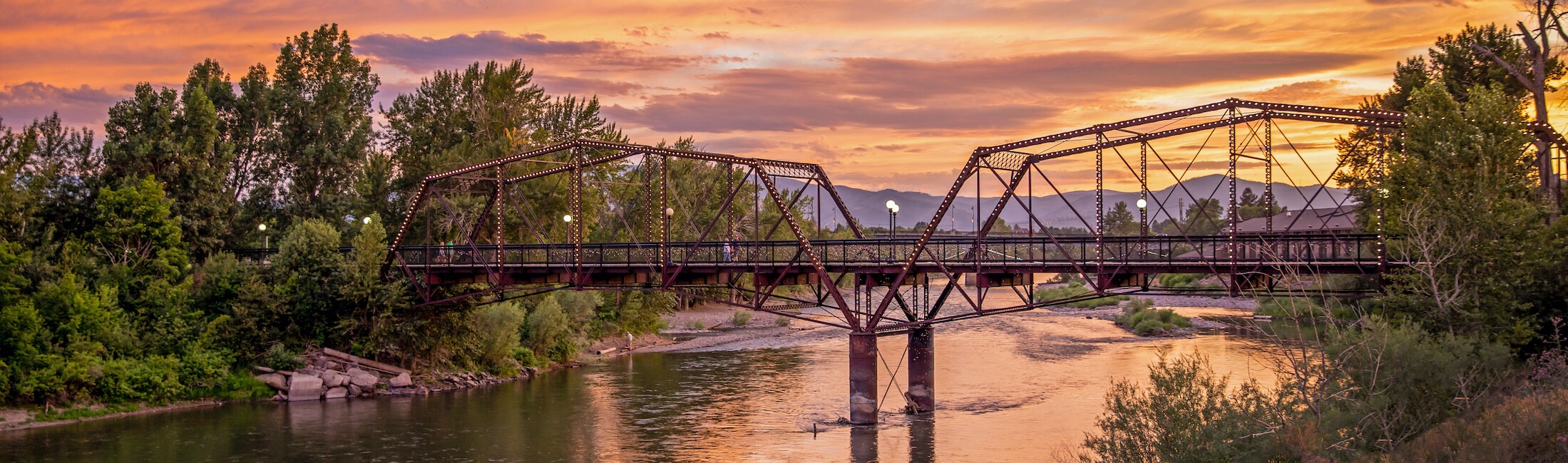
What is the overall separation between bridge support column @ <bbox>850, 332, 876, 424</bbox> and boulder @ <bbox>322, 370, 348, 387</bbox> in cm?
2742

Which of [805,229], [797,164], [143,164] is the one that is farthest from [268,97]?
[805,229]

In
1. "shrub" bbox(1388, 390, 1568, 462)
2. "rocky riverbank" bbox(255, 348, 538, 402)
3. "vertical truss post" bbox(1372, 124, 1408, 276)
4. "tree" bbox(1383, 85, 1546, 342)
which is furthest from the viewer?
"rocky riverbank" bbox(255, 348, 538, 402)

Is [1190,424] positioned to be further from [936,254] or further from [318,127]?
[318,127]

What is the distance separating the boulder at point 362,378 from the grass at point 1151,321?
51.0 m

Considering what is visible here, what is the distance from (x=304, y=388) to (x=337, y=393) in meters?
1.51

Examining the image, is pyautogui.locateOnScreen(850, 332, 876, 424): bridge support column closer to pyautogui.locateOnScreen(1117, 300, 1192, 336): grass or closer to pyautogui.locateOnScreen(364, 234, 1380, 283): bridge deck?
pyautogui.locateOnScreen(364, 234, 1380, 283): bridge deck

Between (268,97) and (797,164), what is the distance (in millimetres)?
49800

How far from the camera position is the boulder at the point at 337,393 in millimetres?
55656

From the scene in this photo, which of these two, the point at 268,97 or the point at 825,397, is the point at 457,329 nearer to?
the point at 825,397

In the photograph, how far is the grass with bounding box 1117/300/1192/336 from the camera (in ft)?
262

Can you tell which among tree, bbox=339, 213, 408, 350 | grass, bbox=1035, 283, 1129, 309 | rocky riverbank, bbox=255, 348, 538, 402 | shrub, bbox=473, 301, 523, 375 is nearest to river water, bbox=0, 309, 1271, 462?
rocky riverbank, bbox=255, 348, 538, 402

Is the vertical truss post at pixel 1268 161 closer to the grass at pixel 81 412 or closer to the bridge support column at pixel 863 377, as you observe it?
the bridge support column at pixel 863 377

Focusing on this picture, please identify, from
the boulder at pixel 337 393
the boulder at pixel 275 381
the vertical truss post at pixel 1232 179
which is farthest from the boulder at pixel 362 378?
the vertical truss post at pixel 1232 179

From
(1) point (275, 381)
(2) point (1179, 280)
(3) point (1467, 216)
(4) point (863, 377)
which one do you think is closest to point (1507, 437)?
(3) point (1467, 216)
